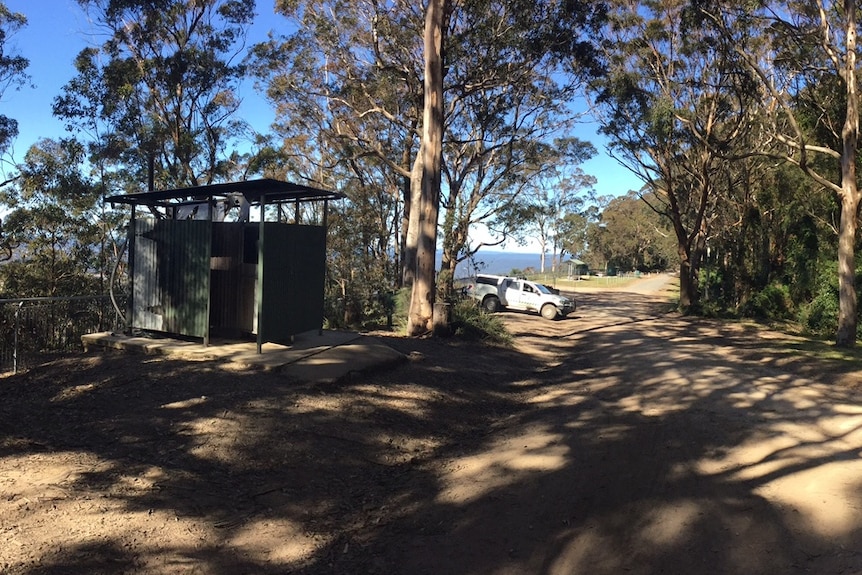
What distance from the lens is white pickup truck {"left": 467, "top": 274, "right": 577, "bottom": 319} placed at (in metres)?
26.6

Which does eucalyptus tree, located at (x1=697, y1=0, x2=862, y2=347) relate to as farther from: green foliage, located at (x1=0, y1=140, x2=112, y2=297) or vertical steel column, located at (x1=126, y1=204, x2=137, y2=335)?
green foliage, located at (x1=0, y1=140, x2=112, y2=297)

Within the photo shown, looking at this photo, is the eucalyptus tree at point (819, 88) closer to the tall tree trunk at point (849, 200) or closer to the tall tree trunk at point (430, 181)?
the tall tree trunk at point (849, 200)

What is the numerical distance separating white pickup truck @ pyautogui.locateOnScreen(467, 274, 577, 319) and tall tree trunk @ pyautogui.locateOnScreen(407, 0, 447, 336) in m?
11.9

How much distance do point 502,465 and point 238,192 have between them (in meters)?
6.06

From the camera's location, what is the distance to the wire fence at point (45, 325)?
920 centimetres

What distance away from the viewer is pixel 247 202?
9.79 metres

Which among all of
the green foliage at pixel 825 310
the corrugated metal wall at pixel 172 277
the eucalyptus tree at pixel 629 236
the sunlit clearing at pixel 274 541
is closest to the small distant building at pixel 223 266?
the corrugated metal wall at pixel 172 277

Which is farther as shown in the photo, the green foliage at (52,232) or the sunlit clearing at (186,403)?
the green foliage at (52,232)

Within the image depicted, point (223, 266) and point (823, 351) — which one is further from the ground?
point (223, 266)

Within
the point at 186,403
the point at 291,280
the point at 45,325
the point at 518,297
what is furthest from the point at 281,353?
the point at 518,297

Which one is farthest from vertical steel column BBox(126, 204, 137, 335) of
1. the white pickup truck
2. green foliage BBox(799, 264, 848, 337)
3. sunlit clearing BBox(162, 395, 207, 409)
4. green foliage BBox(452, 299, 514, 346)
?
green foliage BBox(799, 264, 848, 337)

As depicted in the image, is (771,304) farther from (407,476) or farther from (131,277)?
(131,277)

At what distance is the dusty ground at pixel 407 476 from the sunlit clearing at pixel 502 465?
0.03 meters

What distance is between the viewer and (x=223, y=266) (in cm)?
1023
